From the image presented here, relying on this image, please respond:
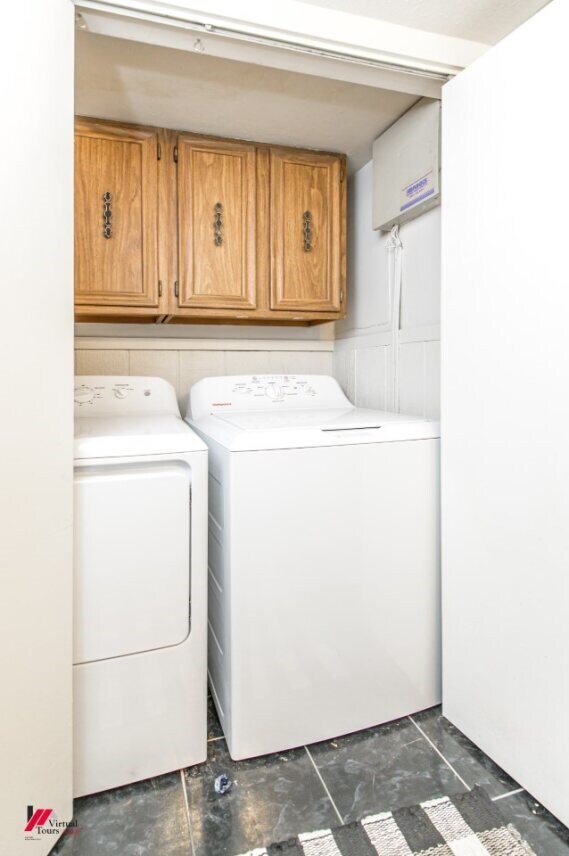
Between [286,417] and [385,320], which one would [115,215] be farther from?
[385,320]

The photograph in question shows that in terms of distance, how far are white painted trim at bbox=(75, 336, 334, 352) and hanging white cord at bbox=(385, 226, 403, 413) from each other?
595 mm

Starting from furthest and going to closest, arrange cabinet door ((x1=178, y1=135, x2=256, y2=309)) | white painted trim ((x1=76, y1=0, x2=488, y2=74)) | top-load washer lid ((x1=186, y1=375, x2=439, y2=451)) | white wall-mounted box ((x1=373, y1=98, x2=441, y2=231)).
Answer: cabinet door ((x1=178, y1=135, x2=256, y2=309)), white wall-mounted box ((x1=373, y1=98, x2=441, y2=231)), top-load washer lid ((x1=186, y1=375, x2=439, y2=451)), white painted trim ((x1=76, y1=0, x2=488, y2=74))

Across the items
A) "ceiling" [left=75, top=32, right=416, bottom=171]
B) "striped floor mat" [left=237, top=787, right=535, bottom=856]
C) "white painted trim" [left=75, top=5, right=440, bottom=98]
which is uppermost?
"ceiling" [left=75, top=32, right=416, bottom=171]

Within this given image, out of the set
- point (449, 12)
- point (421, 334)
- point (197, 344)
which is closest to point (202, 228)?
point (197, 344)

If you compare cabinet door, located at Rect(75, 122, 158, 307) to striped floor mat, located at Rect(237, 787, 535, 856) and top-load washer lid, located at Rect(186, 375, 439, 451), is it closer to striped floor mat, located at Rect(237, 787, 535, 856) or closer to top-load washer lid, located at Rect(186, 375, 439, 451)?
top-load washer lid, located at Rect(186, 375, 439, 451)

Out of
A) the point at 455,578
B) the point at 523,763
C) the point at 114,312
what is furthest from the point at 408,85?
the point at 523,763

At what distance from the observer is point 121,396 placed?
2244 mm

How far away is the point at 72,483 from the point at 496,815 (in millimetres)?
1386

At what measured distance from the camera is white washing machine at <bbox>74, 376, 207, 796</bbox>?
4.55 ft

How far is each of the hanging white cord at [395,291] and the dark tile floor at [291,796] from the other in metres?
1.31

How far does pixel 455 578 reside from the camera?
1.64 metres

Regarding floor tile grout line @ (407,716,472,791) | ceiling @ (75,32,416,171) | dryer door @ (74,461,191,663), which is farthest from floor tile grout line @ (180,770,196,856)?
ceiling @ (75,32,416,171)

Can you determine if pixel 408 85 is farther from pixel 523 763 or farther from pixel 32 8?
pixel 523 763
